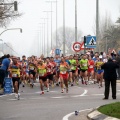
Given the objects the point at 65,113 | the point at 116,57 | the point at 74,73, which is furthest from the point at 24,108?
the point at 116,57

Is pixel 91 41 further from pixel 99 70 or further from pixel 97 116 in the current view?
pixel 97 116

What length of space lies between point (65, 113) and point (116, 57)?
19.7 metres

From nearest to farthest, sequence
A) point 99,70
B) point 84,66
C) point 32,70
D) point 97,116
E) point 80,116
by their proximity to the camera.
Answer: point 97,116, point 80,116, point 99,70, point 84,66, point 32,70

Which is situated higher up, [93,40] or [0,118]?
[93,40]

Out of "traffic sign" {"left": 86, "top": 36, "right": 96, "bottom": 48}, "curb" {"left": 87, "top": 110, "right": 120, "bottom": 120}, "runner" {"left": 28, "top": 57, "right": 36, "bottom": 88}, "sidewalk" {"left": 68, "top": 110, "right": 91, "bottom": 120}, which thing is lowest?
"sidewalk" {"left": 68, "top": 110, "right": 91, "bottom": 120}

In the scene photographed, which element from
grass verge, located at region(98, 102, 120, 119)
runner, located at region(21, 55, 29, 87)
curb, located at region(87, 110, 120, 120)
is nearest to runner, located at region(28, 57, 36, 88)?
runner, located at region(21, 55, 29, 87)

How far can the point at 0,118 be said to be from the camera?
48.2 feet

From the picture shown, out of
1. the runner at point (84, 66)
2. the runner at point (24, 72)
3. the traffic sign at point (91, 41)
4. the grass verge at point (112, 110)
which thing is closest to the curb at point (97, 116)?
the grass verge at point (112, 110)

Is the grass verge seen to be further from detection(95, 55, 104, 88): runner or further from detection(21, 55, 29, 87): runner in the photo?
detection(21, 55, 29, 87): runner

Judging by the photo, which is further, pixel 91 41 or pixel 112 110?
pixel 91 41

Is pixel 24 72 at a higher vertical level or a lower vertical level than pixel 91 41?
lower

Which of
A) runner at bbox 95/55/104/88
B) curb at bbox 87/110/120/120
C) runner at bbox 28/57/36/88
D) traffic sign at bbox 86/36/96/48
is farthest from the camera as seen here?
traffic sign at bbox 86/36/96/48

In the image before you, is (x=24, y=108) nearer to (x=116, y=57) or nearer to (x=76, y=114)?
(x=76, y=114)

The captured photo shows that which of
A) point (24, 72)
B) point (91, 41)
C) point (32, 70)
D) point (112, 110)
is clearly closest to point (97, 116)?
point (112, 110)
